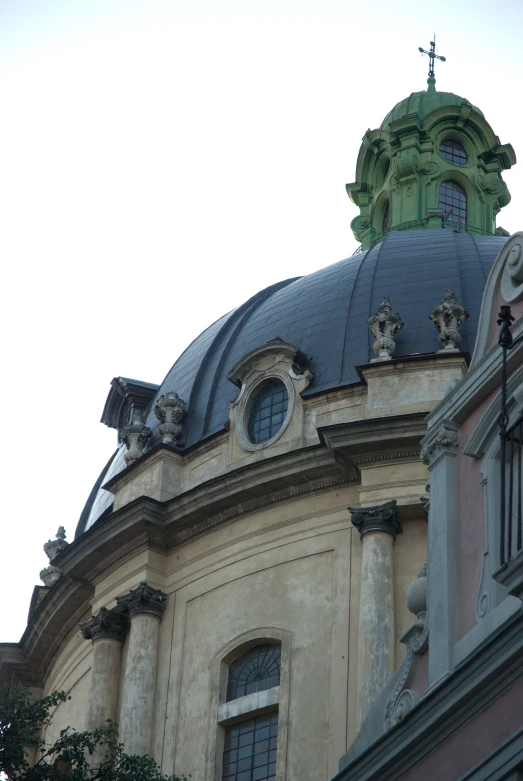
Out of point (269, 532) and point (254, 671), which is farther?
point (269, 532)

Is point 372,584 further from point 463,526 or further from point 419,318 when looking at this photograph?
point 463,526

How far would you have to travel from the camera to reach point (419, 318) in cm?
3177

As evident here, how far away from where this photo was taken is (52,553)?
3750cm

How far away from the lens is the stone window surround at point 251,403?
101 feet

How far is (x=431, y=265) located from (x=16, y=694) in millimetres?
14548

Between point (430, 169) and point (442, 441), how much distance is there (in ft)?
92.0

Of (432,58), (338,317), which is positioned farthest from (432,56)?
(338,317)

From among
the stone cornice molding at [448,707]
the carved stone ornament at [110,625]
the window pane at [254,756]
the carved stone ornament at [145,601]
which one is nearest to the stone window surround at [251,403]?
the carved stone ornament at [145,601]

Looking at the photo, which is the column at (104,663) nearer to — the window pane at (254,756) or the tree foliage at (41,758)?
the window pane at (254,756)

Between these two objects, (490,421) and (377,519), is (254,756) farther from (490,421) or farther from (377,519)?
(490,421)

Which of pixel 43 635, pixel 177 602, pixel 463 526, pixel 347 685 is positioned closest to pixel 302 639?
pixel 347 685

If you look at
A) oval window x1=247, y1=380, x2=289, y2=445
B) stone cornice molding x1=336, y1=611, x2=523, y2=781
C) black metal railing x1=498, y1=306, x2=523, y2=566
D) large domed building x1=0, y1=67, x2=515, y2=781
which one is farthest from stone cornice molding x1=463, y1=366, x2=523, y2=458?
oval window x1=247, y1=380, x2=289, y2=445

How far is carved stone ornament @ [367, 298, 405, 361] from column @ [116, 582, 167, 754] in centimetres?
606

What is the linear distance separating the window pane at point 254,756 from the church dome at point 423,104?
872 inches
